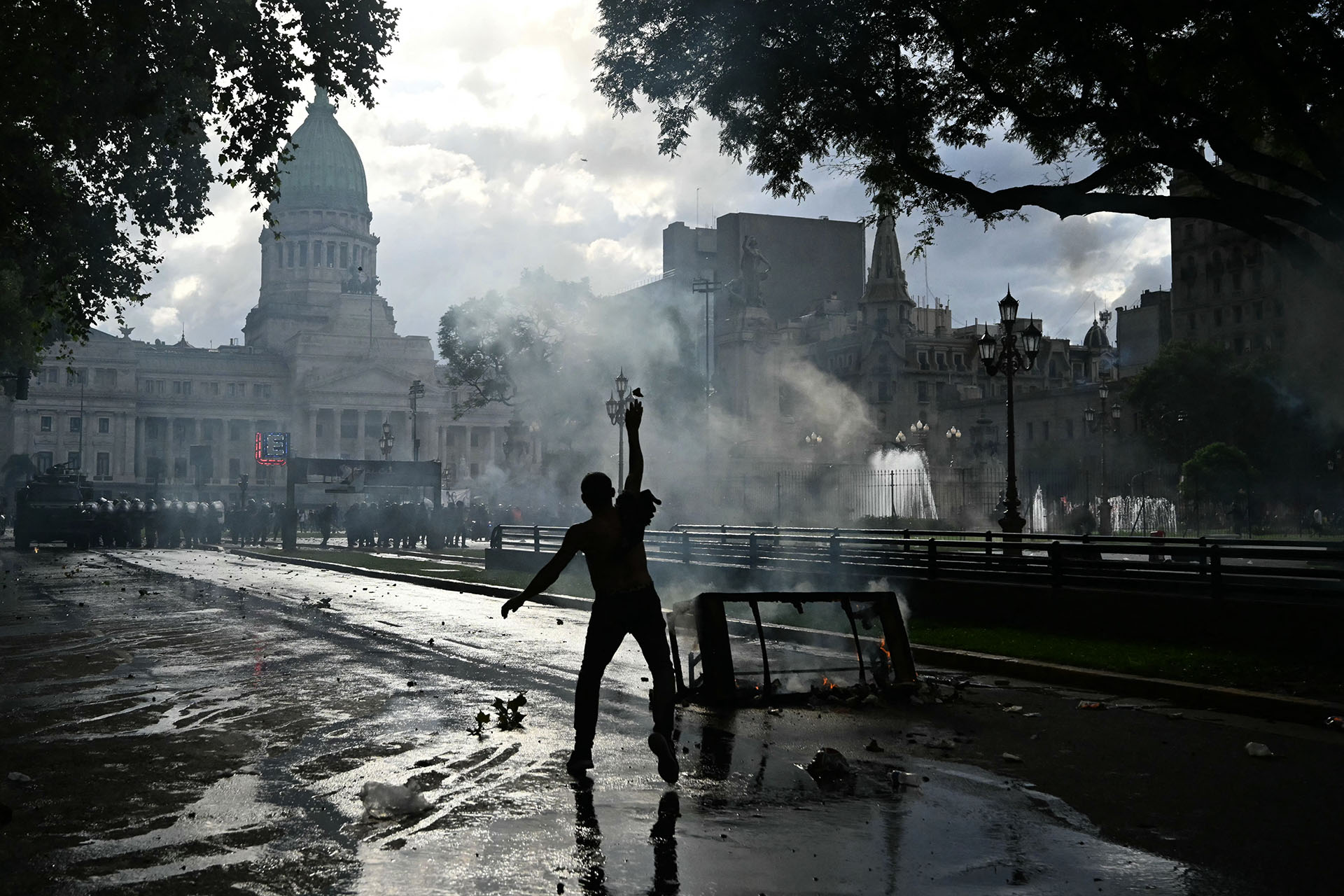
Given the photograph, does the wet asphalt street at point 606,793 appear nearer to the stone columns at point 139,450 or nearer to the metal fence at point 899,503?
the metal fence at point 899,503

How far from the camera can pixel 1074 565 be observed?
15289 mm

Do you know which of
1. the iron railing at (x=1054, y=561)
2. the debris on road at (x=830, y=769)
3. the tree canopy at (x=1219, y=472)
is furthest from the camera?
the tree canopy at (x=1219, y=472)

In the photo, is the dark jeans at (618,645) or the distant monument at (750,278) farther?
the distant monument at (750,278)

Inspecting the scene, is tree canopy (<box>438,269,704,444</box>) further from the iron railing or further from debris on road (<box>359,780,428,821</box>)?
debris on road (<box>359,780,428,821</box>)

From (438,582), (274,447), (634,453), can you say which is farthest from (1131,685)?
(274,447)

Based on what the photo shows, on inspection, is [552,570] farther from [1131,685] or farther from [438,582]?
[438,582]

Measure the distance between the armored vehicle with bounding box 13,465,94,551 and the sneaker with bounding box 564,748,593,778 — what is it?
45.3m

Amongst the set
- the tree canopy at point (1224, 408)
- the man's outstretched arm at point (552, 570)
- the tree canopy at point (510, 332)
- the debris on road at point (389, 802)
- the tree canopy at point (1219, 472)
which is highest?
the tree canopy at point (510, 332)

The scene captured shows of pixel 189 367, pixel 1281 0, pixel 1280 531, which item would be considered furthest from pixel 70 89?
pixel 189 367

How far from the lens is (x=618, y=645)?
7.10 m

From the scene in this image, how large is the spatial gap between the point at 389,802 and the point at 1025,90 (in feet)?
42.1

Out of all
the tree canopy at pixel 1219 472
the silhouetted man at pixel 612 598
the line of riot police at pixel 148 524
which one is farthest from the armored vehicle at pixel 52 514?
the silhouetted man at pixel 612 598

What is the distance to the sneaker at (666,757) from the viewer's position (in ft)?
22.0

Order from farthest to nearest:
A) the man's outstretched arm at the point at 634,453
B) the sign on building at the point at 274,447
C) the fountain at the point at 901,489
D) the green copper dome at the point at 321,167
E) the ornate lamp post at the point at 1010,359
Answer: the green copper dome at the point at 321,167
the sign on building at the point at 274,447
the fountain at the point at 901,489
the ornate lamp post at the point at 1010,359
the man's outstretched arm at the point at 634,453
